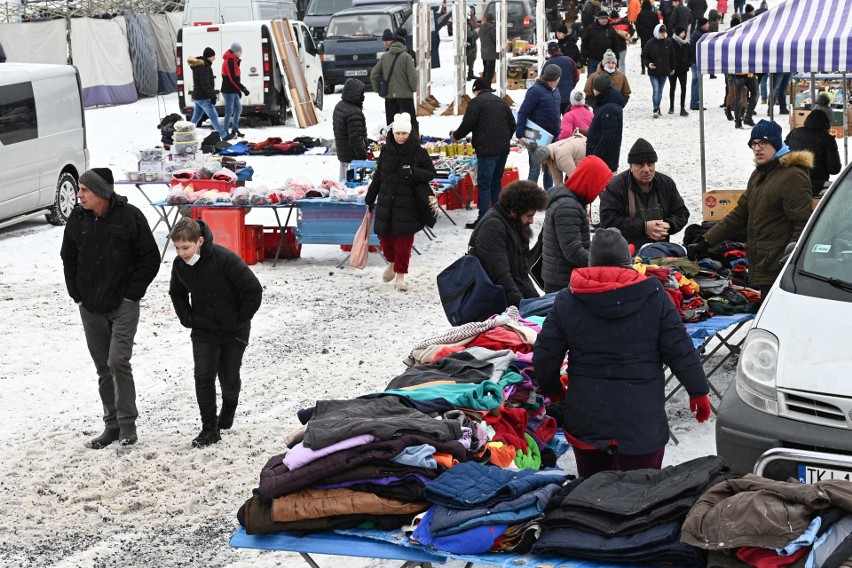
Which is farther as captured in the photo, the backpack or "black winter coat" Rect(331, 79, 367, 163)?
"black winter coat" Rect(331, 79, 367, 163)

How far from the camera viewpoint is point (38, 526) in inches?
271

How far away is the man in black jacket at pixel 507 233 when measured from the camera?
7734mm

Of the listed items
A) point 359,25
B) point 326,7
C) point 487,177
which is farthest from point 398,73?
point 326,7

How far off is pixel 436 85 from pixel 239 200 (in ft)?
62.6

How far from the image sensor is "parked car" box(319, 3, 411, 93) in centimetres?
2888

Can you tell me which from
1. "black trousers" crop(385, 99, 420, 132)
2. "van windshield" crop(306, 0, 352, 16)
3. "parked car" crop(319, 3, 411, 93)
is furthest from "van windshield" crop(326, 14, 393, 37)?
"black trousers" crop(385, 99, 420, 132)

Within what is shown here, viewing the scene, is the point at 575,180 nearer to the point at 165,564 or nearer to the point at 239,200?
the point at 165,564

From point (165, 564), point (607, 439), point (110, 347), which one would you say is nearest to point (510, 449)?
point (607, 439)

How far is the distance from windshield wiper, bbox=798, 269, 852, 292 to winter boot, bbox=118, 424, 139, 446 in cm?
445

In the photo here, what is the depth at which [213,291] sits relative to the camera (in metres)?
7.85

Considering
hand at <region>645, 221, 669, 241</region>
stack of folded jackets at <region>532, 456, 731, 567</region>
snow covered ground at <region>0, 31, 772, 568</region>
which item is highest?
hand at <region>645, 221, 669, 241</region>

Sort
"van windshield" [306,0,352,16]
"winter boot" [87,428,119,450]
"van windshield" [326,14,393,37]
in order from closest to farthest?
"winter boot" [87,428,119,450] → "van windshield" [326,14,393,37] → "van windshield" [306,0,352,16]

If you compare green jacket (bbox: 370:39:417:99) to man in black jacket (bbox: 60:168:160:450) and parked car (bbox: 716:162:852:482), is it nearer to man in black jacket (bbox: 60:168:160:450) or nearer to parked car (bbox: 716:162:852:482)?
man in black jacket (bbox: 60:168:160:450)

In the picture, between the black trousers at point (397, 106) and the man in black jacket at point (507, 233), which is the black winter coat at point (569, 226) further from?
the black trousers at point (397, 106)
